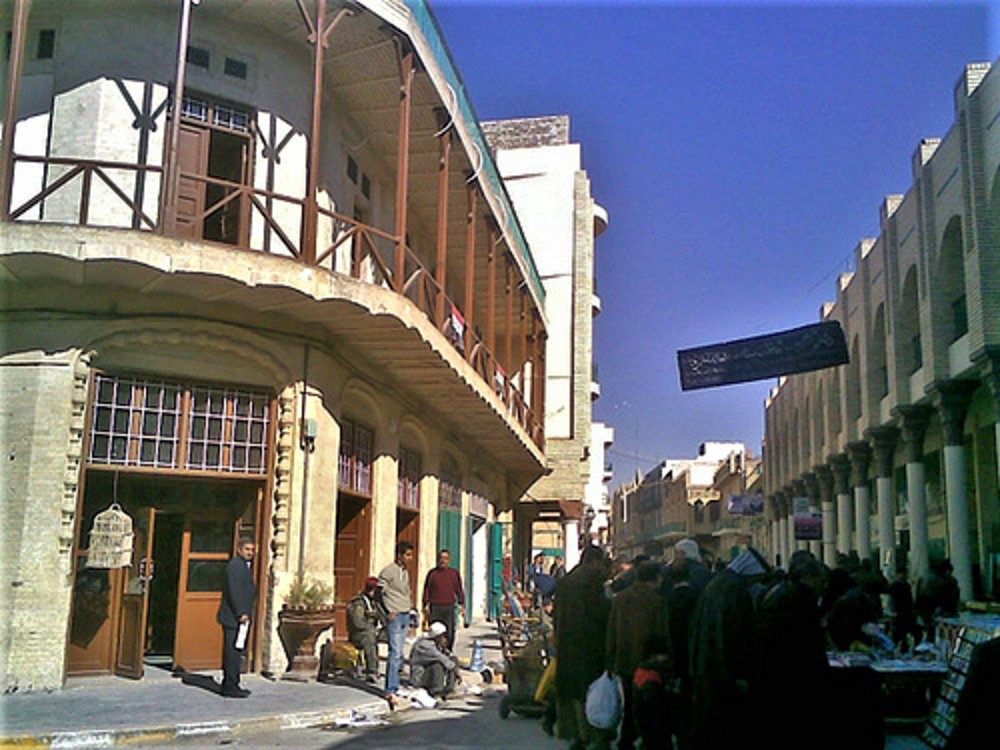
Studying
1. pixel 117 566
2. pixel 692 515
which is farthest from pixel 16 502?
pixel 692 515

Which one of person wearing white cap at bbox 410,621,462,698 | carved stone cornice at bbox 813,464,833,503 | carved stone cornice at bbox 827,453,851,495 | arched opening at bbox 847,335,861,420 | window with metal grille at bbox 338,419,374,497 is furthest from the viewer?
carved stone cornice at bbox 813,464,833,503

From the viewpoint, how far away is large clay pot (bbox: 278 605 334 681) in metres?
11.7

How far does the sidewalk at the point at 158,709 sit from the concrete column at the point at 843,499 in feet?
79.2

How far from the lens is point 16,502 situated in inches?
412

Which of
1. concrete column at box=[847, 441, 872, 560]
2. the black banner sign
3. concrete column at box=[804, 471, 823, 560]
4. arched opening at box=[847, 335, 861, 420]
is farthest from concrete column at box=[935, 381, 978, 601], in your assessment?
concrete column at box=[804, 471, 823, 560]

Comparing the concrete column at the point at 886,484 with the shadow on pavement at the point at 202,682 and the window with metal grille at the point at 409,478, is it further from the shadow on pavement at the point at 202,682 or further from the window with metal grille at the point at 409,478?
the shadow on pavement at the point at 202,682

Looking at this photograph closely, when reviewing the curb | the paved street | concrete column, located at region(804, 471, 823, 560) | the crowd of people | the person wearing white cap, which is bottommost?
the paved street

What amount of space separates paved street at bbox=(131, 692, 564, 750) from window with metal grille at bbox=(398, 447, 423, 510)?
24.1ft

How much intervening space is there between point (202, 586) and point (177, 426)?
213 centimetres

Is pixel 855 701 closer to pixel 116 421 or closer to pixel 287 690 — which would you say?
pixel 287 690

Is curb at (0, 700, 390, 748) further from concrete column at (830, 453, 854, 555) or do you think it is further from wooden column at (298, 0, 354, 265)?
concrete column at (830, 453, 854, 555)

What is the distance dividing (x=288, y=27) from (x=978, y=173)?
12.0 m

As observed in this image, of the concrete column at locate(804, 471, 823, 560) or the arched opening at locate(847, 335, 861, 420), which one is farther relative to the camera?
the concrete column at locate(804, 471, 823, 560)

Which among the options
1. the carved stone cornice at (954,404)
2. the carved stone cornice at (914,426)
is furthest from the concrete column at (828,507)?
the carved stone cornice at (954,404)
